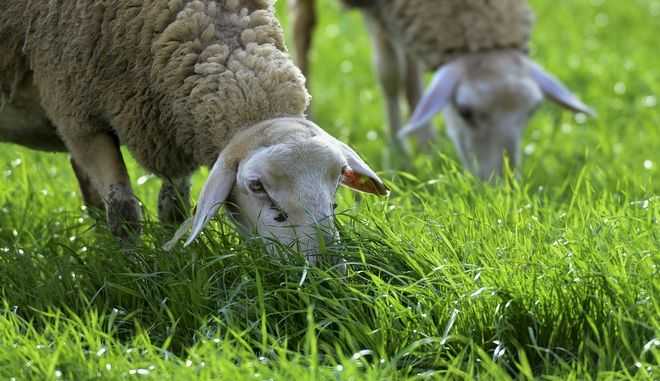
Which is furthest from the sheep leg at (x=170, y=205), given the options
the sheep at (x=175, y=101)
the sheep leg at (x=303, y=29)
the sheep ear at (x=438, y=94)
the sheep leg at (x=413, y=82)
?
the sheep leg at (x=303, y=29)

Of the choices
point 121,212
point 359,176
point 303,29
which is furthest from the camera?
point 303,29

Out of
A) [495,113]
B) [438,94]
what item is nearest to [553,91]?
[495,113]

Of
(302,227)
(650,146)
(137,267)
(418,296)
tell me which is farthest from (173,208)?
(650,146)

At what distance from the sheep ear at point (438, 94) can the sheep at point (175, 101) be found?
1.97 meters

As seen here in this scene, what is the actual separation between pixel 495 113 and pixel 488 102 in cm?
7

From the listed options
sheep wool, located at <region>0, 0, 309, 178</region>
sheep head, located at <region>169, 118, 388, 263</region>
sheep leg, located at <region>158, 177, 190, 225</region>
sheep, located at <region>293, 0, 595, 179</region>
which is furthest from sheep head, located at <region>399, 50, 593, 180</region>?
sheep head, located at <region>169, 118, 388, 263</region>

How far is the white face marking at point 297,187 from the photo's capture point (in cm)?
413

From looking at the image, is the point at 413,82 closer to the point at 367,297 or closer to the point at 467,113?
the point at 467,113

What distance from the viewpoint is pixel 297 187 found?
4.14m

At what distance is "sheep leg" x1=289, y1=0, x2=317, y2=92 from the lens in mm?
8562

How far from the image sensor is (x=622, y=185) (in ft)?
18.6

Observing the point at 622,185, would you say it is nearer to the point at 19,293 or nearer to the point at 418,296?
the point at 418,296

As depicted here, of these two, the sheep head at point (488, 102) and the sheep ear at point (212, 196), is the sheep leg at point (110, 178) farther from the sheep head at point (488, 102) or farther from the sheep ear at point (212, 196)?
the sheep head at point (488, 102)

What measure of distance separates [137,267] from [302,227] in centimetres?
66
